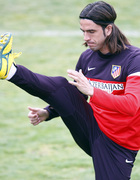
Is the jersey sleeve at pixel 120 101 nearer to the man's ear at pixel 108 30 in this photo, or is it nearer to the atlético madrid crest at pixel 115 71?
the atlético madrid crest at pixel 115 71

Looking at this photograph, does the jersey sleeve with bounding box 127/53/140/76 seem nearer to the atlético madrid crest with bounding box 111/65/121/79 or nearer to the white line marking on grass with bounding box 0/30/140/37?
the atlético madrid crest with bounding box 111/65/121/79

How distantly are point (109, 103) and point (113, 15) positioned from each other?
2.89ft

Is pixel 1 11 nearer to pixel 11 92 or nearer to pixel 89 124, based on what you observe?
pixel 11 92

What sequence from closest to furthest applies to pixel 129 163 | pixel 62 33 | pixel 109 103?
pixel 109 103
pixel 129 163
pixel 62 33

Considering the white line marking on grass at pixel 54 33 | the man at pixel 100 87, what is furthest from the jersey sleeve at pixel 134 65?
the white line marking on grass at pixel 54 33

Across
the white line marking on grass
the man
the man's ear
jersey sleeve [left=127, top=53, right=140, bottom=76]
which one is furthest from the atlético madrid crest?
the white line marking on grass

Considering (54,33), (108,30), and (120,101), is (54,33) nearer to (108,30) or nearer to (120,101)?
(108,30)

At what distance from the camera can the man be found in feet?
11.0

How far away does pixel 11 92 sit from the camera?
869 cm

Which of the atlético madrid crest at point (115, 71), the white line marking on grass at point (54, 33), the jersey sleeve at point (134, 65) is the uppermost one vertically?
the jersey sleeve at point (134, 65)

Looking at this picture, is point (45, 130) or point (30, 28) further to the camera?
point (30, 28)

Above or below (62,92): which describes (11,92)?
below

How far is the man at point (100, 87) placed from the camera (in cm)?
335

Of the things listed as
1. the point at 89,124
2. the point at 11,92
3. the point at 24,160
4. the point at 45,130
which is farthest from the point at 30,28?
the point at 89,124
